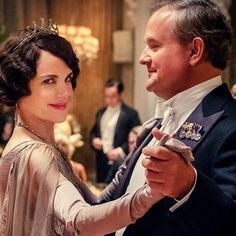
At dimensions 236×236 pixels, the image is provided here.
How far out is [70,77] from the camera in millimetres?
1647

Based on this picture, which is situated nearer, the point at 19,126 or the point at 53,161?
the point at 53,161

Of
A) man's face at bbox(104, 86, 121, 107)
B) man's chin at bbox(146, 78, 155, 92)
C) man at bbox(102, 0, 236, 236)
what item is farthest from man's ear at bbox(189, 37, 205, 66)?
man's face at bbox(104, 86, 121, 107)

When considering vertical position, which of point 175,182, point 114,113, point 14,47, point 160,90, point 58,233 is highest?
point 14,47

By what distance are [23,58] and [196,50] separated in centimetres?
48

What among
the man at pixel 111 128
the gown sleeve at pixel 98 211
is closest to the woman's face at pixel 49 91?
the gown sleeve at pixel 98 211

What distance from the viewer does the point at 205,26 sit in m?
1.47

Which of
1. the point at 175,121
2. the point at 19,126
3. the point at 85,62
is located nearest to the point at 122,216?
the point at 175,121

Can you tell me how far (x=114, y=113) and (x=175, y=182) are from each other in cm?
474

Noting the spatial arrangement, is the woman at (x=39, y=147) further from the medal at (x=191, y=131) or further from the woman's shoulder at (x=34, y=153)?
the medal at (x=191, y=131)

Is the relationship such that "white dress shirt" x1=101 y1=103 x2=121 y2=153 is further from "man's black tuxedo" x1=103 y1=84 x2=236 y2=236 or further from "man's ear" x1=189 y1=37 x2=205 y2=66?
"man's ear" x1=189 y1=37 x2=205 y2=66

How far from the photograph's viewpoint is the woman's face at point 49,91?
61.7 inches

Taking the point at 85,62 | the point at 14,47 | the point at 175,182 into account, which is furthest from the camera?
the point at 85,62

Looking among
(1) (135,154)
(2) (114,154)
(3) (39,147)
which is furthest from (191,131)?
(2) (114,154)

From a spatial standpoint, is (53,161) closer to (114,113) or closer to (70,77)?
(70,77)
